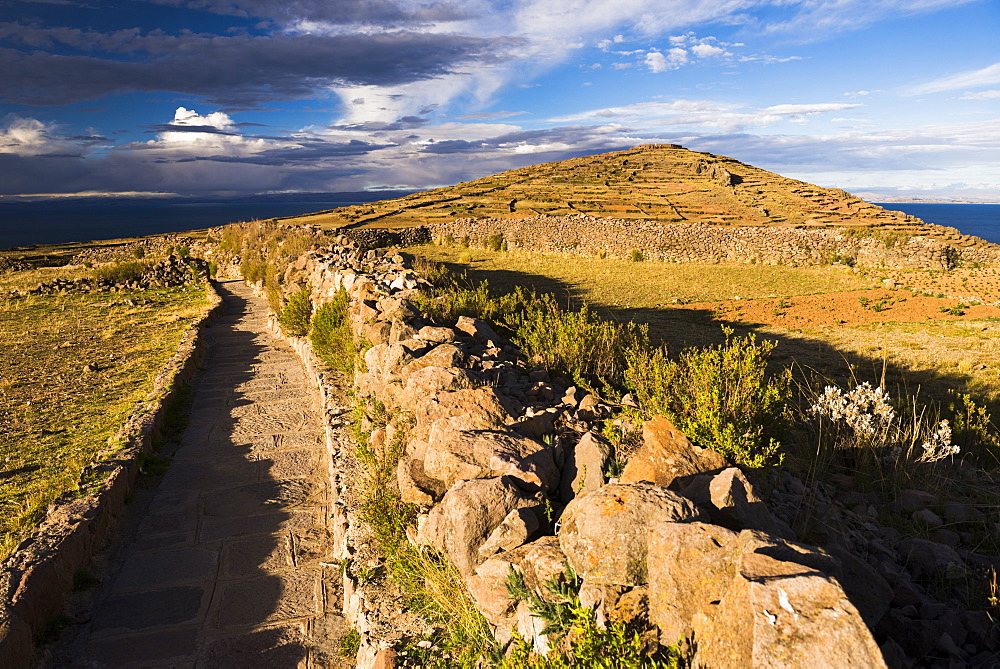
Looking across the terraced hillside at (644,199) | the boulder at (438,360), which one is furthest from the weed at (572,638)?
the terraced hillside at (644,199)

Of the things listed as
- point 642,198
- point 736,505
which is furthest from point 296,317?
point 642,198

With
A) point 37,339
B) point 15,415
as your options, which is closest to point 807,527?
point 15,415

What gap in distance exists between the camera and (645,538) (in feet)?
7.13

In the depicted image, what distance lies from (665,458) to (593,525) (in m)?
0.76

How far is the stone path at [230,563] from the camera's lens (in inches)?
122

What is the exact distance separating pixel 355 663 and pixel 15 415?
6.05 m

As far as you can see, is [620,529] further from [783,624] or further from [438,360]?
[438,360]

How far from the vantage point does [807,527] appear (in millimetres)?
2799

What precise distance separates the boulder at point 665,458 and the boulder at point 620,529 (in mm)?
386

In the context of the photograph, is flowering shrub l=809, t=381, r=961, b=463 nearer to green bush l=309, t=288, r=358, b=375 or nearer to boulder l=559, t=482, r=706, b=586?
boulder l=559, t=482, r=706, b=586

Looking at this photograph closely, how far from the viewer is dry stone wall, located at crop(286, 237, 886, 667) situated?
1581 mm

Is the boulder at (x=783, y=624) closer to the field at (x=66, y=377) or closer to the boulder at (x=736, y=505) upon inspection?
the boulder at (x=736, y=505)

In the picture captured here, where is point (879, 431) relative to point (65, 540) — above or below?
above

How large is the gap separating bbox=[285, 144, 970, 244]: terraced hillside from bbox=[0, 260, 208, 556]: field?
69.1 ft
